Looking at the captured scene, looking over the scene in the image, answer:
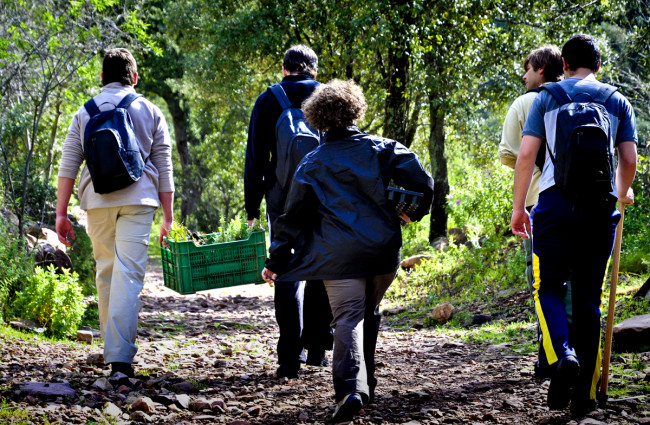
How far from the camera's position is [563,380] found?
Result: 149 inches

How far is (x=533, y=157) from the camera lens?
4.27 metres

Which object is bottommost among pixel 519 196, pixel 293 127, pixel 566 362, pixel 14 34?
pixel 566 362

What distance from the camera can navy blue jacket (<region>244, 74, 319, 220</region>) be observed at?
5.27 metres

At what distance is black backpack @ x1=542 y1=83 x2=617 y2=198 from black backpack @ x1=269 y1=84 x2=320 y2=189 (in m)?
1.73

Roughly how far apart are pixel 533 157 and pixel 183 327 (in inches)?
202

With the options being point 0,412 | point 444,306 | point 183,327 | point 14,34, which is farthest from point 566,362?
point 14,34

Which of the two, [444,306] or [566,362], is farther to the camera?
[444,306]

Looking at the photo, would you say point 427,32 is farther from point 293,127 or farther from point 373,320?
point 373,320

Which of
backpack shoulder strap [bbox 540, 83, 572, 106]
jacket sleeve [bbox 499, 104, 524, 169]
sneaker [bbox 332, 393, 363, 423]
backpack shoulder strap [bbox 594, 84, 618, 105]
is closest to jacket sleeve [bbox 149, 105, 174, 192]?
sneaker [bbox 332, 393, 363, 423]

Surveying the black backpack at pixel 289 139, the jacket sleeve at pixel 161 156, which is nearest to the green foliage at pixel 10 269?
the jacket sleeve at pixel 161 156

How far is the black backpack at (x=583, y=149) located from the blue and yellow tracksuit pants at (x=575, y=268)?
99 mm

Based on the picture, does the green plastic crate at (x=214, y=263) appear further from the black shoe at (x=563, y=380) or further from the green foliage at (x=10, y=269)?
the black shoe at (x=563, y=380)

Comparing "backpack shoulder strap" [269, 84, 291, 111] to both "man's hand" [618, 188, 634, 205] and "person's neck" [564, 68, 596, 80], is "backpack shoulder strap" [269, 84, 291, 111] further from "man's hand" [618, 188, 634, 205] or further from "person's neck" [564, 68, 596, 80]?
"man's hand" [618, 188, 634, 205]

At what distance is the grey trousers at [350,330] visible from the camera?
400cm
